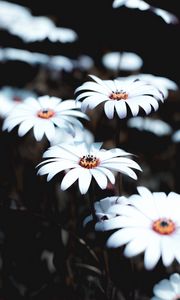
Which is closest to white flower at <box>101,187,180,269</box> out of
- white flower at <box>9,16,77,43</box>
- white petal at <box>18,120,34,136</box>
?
white petal at <box>18,120,34,136</box>

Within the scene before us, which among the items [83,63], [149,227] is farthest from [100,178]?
[83,63]

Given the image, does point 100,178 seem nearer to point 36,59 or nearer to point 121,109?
point 121,109

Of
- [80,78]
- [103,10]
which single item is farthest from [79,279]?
[103,10]

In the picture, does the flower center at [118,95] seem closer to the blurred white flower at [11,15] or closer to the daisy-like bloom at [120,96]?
the daisy-like bloom at [120,96]

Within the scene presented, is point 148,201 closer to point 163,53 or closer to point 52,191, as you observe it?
point 52,191

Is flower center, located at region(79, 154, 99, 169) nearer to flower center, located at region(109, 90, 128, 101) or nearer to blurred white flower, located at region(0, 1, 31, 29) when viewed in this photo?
flower center, located at region(109, 90, 128, 101)

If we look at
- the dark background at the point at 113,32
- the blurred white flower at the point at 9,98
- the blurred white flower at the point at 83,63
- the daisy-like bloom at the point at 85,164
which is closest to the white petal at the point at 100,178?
the daisy-like bloom at the point at 85,164
